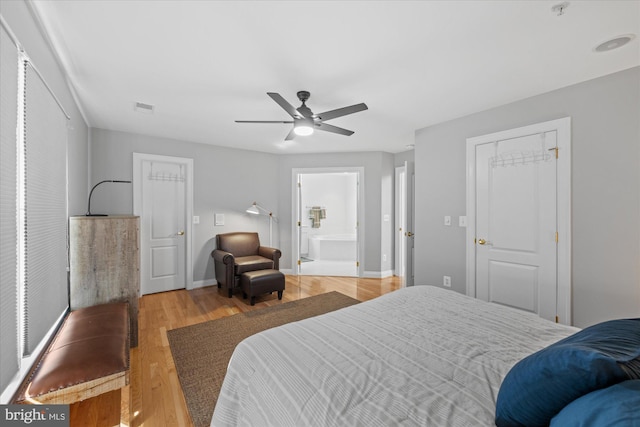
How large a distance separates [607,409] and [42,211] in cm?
268

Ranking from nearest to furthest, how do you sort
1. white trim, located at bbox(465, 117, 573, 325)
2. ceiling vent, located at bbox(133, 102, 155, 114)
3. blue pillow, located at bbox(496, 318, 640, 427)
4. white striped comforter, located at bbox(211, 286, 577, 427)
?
blue pillow, located at bbox(496, 318, 640, 427), white striped comforter, located at bbox(211, 286, 577, 427), white trim, located at bbox(465, 117, 573, 325), ceiling vent, located at bbox(133, 102, 155, 114)

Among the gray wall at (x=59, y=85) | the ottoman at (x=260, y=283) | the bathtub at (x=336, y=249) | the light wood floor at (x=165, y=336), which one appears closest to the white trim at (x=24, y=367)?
the light wood floor at (x=165, y=336)

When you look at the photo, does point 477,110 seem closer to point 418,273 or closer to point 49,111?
point 418,273

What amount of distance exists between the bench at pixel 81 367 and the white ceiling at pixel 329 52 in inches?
77.6

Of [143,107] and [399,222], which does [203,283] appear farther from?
[399,222]

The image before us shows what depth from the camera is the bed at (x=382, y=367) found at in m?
0.90

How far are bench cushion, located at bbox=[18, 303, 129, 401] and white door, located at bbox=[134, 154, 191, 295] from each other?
2.13 meters

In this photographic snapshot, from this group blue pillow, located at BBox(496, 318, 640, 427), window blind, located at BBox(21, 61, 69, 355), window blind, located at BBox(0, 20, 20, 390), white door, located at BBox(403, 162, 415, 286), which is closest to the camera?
blue pillow, located at BBox(496, 318, 640, 427)

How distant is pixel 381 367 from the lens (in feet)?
3.67

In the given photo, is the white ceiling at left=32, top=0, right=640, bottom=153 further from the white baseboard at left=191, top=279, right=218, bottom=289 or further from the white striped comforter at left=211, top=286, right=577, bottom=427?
the white baseboard at left=191, top=279, right=218, bottom=289

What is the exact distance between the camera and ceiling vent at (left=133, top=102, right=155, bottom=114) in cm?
299

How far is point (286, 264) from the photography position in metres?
5.39

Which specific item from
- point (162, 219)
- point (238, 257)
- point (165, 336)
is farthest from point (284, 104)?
point (162, 219)

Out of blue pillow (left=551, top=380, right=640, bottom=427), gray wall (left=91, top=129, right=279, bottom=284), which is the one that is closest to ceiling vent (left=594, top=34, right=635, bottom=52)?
blue pillow (left=551, top=380, right=640, bottom=427)
